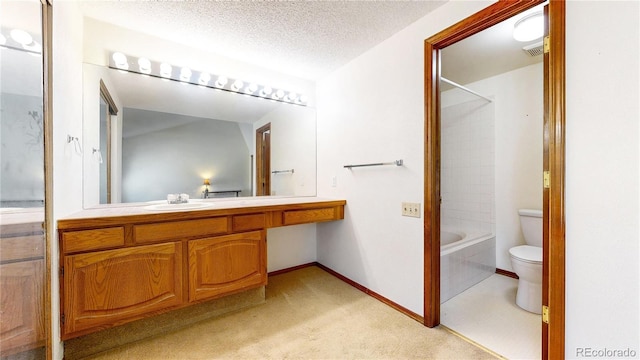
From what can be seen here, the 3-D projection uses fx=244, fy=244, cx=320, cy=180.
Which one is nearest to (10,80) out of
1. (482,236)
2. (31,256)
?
(31,256)

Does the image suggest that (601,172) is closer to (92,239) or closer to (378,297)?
(378,297)

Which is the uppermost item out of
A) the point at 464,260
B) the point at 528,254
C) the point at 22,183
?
the point at 22,183

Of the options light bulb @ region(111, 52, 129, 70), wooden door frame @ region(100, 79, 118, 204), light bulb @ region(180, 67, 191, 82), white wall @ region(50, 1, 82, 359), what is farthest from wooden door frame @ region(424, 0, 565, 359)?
wooden door frame @ region(100, 79, 118, 204)

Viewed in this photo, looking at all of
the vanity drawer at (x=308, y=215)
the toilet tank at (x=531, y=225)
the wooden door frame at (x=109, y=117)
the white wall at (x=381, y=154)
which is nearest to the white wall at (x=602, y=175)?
the white wall at (x=381, y=154)

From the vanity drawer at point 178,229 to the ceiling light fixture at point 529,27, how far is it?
95.9 inches

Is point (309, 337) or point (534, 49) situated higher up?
point (534, 49)

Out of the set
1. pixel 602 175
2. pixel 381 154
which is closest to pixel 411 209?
pixel 381 154

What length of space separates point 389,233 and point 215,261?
1332 millimetres

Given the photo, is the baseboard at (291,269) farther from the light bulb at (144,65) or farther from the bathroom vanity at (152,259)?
the light bulb at (144,65)

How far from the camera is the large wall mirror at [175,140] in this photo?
184 centimetres

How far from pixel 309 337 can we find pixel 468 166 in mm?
2493

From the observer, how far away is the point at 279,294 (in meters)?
2.18

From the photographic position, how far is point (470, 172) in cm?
284

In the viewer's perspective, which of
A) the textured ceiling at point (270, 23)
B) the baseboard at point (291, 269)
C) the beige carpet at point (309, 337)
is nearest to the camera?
the beige carpet at point (309, 337)
